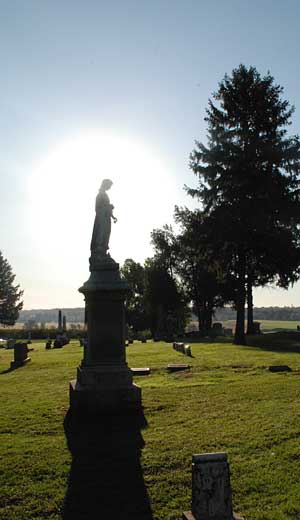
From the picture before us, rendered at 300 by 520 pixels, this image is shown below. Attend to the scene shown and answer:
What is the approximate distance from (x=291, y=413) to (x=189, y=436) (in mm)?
2194

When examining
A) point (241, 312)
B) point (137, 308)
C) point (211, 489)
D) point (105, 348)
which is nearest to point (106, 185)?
point (105, 348)

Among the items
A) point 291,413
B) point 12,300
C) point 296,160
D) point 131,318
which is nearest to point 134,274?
point 131,318

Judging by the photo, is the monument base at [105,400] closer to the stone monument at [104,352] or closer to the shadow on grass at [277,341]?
the stone monument at [104,352]

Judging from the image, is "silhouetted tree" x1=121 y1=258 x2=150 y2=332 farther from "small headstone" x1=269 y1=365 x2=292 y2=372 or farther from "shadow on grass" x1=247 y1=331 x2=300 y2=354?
"small headstone" x1=269 y1=365 x2=292 y2=372

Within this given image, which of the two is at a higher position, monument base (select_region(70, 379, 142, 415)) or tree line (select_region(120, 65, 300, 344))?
tree line (select_region(120, 65, 300, 344))

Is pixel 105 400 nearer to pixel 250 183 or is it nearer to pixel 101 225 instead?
pixel 101 225

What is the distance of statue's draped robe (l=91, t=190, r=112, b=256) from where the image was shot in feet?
36.9

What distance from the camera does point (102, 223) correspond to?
452 inches

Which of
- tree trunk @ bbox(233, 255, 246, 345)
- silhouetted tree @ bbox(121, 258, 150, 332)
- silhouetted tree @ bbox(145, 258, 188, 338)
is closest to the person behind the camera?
tree trunk @ bbox(233, 255, 246, 345)

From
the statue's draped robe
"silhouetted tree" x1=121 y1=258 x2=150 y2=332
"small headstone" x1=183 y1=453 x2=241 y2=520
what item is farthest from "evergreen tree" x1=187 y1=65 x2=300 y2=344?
"silhouetted tree" x1=121 y1=258 x2=150 y2=332

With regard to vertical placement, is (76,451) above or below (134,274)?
below

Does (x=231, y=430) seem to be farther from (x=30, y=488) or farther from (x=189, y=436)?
(x=30, y=488)

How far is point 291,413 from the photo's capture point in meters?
8.69

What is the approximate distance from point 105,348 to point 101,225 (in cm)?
303
